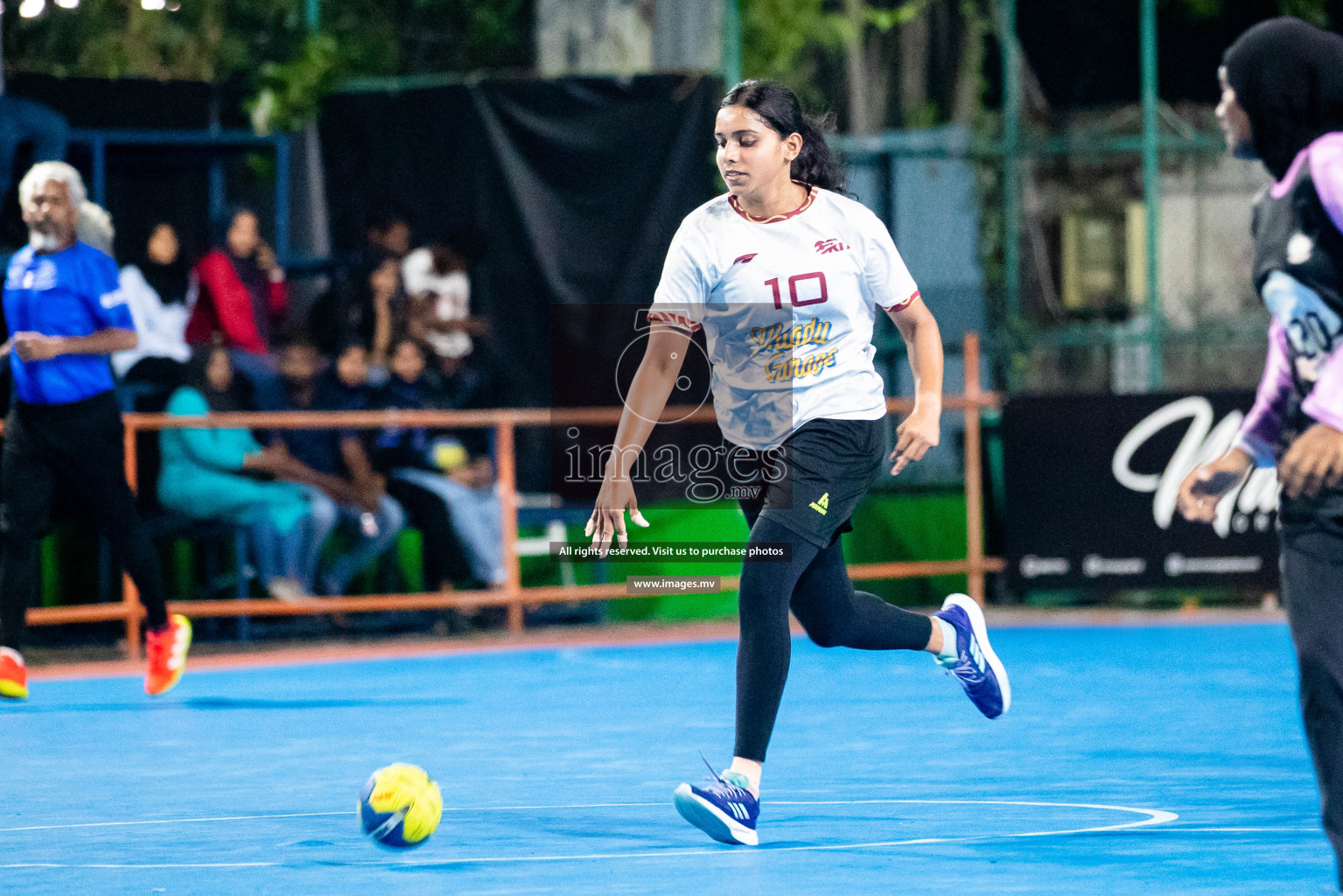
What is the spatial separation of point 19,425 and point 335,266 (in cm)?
491

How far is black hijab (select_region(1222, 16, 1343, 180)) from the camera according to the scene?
4.27m

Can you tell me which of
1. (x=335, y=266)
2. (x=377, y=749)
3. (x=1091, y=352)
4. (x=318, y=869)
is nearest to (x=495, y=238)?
(x=335, y=266)

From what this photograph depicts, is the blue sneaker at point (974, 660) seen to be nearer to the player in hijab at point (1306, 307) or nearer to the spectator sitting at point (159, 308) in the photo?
the player in hijab at point (1306, 307)

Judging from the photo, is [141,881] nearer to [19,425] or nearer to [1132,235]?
[19,425]

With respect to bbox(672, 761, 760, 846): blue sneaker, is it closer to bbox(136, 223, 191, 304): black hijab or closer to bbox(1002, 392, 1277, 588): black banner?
bbox(1002, 392, 1277, 588): black banner

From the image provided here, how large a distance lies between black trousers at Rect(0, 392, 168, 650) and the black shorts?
428 cm

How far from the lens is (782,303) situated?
5.79 metres

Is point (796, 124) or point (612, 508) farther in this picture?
point (796, 124)

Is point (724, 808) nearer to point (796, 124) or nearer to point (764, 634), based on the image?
point (764, 634)

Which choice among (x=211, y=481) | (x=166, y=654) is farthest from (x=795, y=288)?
(x=211, y=481)

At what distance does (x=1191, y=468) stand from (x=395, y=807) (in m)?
8.70

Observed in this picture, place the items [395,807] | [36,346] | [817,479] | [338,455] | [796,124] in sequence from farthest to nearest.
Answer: [338,455], [36,346], [796,124], [817,479], [395,807]

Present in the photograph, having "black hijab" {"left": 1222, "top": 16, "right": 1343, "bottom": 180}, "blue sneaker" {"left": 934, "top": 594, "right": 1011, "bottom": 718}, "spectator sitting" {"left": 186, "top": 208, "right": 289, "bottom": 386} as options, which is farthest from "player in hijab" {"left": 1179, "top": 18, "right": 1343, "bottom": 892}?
"spectator sitting" {"left": 186, "top": 208, "right": 289, "bottom": 386}

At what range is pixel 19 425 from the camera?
9.23 meters
